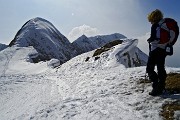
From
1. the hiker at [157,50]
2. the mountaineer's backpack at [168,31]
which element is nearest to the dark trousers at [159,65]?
the hiker at [157,50]

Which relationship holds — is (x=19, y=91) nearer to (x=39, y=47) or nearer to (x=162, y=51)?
(x=162, y=51)

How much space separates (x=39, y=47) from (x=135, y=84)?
92.9 meters

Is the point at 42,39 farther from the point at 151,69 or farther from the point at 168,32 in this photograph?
the point at 168,32

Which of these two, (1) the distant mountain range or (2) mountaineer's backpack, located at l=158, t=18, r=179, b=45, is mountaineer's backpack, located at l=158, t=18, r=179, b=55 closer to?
(2) mountaineer's backpack, located at l=158, t=18, r=179, b=45

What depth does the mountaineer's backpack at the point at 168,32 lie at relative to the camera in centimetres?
731

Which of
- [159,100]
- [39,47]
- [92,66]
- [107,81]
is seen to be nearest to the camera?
[159,100]

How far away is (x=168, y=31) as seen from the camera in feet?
24.1

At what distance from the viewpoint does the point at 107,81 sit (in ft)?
36.9

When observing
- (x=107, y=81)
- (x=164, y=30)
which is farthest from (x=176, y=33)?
(x=107, y=81)

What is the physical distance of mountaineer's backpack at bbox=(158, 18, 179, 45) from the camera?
731cm

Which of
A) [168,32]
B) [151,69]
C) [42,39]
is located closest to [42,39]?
[42,39]

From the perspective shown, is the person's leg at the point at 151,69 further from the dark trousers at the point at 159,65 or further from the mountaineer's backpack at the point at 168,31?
the mountaineer's backpack at the point at 168,31

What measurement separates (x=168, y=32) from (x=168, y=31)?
3 centimetres

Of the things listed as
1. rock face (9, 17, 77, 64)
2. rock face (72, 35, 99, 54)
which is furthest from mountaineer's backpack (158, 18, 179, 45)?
rock face (72, 35, 99, 54)
